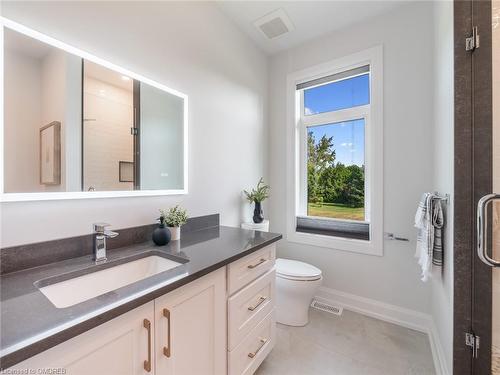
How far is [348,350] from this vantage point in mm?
1649

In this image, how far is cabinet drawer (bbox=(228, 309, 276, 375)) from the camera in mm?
1184

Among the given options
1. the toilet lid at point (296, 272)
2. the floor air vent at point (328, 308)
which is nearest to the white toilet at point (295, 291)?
the toilet lid at point (296, 272)

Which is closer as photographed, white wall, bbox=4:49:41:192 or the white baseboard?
white wall, bbox=4:49:41:192

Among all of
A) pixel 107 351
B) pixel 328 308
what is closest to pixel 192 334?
pixel 107 351

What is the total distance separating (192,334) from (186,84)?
1598 millimetres

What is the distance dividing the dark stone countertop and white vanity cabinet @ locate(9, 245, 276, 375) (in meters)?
0.05

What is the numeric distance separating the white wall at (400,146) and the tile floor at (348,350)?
289 millimetres

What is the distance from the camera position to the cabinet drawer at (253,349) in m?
1.18

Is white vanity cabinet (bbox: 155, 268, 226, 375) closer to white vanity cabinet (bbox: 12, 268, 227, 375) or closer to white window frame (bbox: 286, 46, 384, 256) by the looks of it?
white vanity cabinet (bbox: 12, 268, 227, 375)

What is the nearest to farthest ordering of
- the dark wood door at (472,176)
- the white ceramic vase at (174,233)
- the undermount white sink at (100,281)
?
the undermount white sink at (100,281)
the dark wood door at (472,176)
the white ceramic vase at (174,233)

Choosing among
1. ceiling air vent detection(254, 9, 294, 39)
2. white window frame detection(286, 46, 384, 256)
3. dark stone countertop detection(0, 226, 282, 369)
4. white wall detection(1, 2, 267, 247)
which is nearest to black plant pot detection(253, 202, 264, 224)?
white wall detection(1, 2, 267, 247)

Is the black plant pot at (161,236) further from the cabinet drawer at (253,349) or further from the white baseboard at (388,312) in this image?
the white baseboard at (388,312)

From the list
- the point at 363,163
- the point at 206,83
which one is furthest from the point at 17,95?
the point at 363,163

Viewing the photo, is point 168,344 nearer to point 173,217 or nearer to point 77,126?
point 173,217
